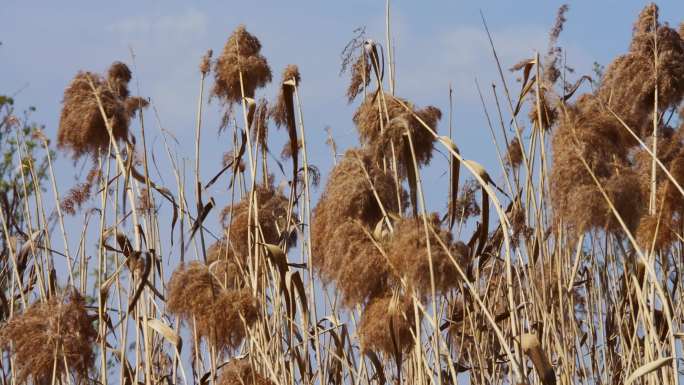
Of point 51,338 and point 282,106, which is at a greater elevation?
point 282,106

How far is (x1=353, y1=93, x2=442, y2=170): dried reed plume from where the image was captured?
3770 millimetres

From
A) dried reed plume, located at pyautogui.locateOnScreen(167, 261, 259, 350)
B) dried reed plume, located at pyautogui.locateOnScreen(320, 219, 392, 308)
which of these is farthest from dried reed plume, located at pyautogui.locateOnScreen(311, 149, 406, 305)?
dried reed plume, located at pyautogui.locateOnScreen(167, 261, 259, 350)

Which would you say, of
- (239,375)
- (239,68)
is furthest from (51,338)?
(239,68)

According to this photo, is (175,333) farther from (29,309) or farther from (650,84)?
(650,84)

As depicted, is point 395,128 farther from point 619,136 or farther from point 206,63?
point 206,63

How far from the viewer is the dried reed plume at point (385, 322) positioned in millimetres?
3555

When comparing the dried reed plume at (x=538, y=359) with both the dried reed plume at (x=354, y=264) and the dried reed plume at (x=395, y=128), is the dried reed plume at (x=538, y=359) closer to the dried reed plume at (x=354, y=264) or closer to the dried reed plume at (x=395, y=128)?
the dried reed plume at (x=354, y=264)

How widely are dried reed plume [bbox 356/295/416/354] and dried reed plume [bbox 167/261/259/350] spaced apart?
2.08ft

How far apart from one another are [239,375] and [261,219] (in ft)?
2.93

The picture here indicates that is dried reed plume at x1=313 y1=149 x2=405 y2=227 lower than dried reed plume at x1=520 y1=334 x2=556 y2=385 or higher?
higher

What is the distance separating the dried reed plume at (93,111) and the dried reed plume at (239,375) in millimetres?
1061

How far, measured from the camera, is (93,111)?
432cm

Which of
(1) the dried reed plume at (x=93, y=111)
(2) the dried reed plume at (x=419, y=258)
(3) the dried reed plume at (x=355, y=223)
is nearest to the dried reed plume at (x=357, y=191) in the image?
(3) the dried reed plume at (x=355, y=223)

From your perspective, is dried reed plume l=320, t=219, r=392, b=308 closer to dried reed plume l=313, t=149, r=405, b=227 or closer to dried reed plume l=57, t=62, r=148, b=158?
dried reed plume l=313, t=149, r=405, b=227
